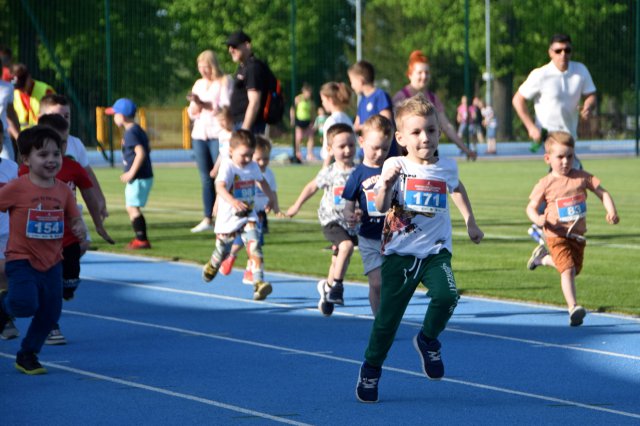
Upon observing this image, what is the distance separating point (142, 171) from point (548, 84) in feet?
16.5

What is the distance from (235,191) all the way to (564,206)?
9.64 ft

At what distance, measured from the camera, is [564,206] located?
957 centimetres

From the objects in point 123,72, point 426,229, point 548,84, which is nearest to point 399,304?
point 426,229

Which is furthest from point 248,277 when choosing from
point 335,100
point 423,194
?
point 423,194

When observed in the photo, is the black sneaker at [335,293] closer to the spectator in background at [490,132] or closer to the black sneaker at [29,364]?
the black sneaker at [29,364]

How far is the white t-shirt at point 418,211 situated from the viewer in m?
6.84

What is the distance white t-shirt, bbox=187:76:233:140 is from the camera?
16.2 meters

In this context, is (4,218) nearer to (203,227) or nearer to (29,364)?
(29,364)

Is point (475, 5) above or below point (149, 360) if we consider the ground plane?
above

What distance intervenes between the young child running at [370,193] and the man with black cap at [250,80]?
6.53m

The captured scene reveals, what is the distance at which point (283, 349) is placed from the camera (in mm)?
8500

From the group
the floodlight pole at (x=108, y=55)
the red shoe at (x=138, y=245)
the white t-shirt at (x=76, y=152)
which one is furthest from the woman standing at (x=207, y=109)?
the floodlight pole at (x=108, y=55)

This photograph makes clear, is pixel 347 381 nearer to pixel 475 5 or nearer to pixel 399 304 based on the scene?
pixel 399 304

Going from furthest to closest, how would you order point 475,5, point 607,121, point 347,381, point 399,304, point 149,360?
1. point 607,121
2. point 475,5
3. point 149,360
4. point 347,381
5. point 399,304
